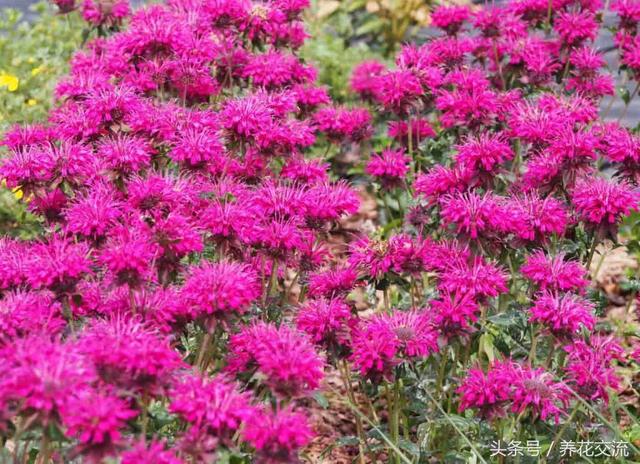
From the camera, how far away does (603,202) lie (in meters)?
2.62

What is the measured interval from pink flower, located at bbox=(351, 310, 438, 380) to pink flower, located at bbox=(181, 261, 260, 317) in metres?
0.33

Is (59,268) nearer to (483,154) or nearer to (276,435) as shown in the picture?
(276,435)

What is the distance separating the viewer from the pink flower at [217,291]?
2.11m

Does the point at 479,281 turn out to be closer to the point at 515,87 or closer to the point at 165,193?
the point at 165,193

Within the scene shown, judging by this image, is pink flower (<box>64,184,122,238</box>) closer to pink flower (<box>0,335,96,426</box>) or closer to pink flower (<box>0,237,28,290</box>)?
pink flower (<box>0,237,28,290</box>)

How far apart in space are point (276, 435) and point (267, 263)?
1.01 metres

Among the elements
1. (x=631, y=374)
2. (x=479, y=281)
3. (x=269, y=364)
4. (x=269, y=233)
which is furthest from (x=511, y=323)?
(x=631, y=374)

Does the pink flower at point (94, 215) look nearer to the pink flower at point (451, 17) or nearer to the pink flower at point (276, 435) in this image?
the pink flower at point (276, 435)

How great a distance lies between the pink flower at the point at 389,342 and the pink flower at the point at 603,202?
0.61 m

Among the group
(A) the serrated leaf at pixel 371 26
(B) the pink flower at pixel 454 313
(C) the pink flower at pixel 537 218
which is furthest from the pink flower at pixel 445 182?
(A) the serrated leaf at pixel 371 26

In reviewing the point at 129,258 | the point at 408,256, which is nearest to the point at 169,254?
the point at 129,258

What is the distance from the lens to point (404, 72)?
327 centimetres

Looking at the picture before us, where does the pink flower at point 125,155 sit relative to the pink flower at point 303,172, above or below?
above

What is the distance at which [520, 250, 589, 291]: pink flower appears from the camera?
2521 mm
